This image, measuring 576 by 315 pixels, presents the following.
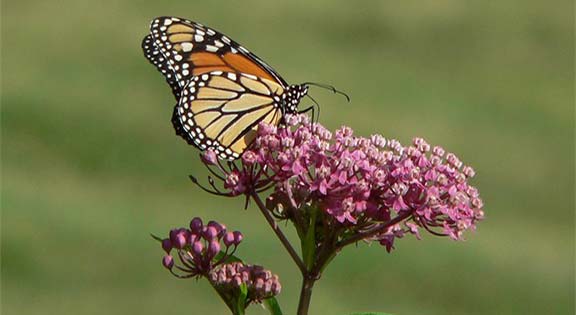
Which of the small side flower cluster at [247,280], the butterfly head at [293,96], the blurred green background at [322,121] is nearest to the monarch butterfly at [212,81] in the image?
the butterfly head at [293,96]

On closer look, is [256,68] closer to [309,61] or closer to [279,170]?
[279,170]

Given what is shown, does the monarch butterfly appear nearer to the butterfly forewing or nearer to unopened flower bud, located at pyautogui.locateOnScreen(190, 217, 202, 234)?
the butterfly forewing

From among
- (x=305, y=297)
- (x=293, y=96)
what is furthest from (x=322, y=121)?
(x=305, y=297)

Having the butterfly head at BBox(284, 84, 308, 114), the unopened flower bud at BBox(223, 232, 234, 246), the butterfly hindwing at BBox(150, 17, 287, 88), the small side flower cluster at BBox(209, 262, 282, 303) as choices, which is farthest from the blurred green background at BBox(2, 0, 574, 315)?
the small side flower cluster at BBox(209, 262, 282, 303)

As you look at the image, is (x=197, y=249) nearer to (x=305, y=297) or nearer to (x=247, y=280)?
(x=247, y=280)

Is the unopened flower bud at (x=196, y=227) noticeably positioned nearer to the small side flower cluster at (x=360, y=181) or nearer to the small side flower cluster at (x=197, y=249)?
the small side flower cluster at (x=197, y=249)
